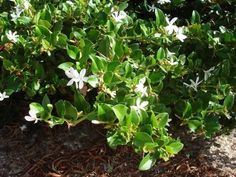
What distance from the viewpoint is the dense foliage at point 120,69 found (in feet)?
6.54

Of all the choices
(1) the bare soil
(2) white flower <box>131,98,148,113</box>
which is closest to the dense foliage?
(2) white flower <box>131,98,148,113</box>

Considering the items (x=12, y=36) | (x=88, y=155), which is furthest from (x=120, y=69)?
(x=88, y=155)

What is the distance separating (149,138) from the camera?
1.90 m

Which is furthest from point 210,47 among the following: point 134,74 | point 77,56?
point 77,56

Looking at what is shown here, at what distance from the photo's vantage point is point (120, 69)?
209 cm

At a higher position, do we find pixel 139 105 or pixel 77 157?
pixel 139 105

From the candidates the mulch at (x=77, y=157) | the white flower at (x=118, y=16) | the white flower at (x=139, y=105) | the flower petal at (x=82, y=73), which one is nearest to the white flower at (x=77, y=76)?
the flower petal at (x=82, y=73)

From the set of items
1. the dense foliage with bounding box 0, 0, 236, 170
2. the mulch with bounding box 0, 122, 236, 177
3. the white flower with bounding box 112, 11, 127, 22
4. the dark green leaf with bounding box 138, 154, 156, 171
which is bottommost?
the mulch with bounding box 0, 122, 236, 177

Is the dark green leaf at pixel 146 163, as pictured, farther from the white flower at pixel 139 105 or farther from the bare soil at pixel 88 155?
the bare soil at pixel 88 155

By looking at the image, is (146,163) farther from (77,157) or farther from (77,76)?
(77,157)

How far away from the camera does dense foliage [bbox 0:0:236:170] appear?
6.54 feet

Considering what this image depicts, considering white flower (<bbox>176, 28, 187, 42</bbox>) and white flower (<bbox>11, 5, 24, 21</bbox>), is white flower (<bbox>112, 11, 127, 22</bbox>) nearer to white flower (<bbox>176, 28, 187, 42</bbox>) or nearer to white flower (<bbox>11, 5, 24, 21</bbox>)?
white flower (<bbox>176, 28, 187, 42</bbox>)

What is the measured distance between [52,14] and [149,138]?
872mm

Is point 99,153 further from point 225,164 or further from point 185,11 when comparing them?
point 185,11
